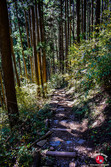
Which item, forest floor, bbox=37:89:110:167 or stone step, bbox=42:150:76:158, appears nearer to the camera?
forest floor, bbox=37:89:110:167

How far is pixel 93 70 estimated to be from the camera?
3.41 m

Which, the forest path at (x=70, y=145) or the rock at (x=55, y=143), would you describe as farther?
the rock at (x=55, y=143)

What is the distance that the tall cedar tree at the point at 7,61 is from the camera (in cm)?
404

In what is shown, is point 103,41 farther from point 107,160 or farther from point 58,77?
point 58,77

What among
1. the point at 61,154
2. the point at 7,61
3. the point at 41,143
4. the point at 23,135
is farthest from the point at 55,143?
the point at 7,61

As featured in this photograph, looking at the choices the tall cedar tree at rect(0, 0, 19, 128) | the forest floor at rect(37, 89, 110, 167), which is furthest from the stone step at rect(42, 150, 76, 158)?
Answer: the tall cedar tree at rect(0, 0, 19, 128)

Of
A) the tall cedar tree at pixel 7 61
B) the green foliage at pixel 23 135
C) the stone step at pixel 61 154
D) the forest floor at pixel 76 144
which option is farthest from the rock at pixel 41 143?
the tall cedar tree at pixel 7 61

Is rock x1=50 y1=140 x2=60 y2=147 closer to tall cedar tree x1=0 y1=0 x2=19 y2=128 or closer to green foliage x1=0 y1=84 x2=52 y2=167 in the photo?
green foliage x1=0 y1=84 x2=52 y2=167

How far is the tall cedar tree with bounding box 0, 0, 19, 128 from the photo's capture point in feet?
13.2

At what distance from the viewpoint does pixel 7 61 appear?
13.8 ft

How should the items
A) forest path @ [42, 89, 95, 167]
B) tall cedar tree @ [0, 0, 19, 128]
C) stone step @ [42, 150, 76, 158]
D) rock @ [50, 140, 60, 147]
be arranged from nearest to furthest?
forest path @ [42, 89, 95, 167] → stone step @ [42, 150, 76, 158] → rock @ [50, 140, 60, 147] → tall cedar tree @ [0, 0, 19, 128]

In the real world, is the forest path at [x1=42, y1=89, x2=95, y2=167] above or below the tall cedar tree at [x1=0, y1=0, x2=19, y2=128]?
below

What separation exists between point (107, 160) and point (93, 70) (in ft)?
7.85

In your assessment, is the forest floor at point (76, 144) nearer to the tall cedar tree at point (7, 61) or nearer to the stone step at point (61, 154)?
the stone step at point (61, 154)
